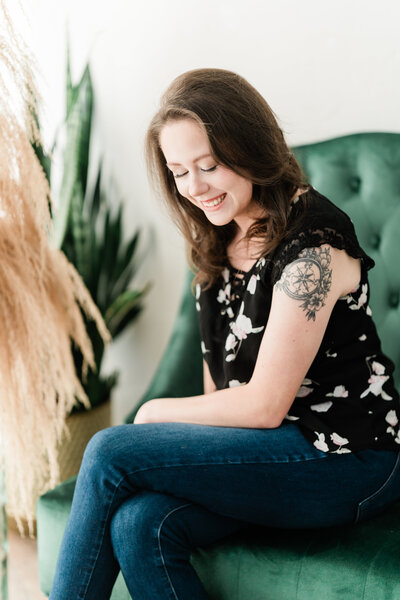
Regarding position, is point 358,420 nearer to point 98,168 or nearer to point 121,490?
point 121,490

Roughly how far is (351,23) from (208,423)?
45.1 inches

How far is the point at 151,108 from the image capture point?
2.16m

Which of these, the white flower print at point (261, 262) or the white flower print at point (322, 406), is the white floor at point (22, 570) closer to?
the white flower print at point (322, 406)

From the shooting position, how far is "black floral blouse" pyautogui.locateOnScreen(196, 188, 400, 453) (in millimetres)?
1160

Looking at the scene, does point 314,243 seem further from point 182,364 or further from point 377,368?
point 182,364

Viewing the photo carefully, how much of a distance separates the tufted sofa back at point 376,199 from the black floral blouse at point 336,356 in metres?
0.33

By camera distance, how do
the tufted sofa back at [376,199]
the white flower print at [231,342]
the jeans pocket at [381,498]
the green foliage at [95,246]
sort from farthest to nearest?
1. the green foliage at [95,246]
2. the tufted sofa back at [376,199]
3. the white flower print at [231,342]
4. the jeans pocket at [381,498]

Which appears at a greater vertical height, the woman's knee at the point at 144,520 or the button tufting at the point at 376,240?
the button tufting at the point at 376,240

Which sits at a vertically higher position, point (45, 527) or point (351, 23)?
point (351, 23)

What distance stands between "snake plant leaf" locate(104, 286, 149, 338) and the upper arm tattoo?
107 cm

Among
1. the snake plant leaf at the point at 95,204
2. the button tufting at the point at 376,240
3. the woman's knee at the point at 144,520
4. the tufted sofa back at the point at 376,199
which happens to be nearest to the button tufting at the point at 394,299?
the tufted sofa back at the point at 376,199

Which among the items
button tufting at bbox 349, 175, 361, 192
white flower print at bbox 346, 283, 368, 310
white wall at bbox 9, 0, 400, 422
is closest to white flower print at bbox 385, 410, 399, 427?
white flower print at bbox 346, 283, 368, 310

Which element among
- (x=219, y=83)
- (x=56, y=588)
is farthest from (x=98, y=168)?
(x=56, y=588)

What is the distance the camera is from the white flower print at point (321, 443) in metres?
1.16
